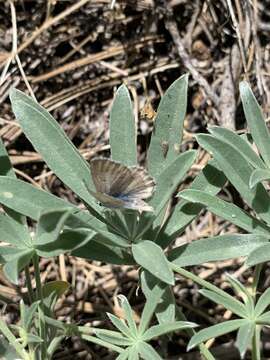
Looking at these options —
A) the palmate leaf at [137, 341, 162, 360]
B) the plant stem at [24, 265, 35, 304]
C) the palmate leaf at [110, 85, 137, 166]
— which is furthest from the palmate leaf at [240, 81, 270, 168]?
the plant stem at [24, 265, 35, 304]

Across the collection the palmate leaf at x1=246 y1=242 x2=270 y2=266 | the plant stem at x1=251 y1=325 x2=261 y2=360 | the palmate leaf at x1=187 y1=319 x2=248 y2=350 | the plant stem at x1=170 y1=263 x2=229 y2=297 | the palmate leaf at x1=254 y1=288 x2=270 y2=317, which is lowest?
the plant stem at x1=251 y1=325 x2=261 y2=360

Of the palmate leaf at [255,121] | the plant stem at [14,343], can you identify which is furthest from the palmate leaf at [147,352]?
the palmate leaf at [255,121]

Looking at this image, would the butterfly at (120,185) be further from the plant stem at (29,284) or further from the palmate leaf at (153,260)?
the plant stem at (29,284)

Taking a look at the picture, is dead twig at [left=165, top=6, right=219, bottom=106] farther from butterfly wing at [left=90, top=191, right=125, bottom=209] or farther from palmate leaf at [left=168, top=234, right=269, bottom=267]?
butterfly wing at [left=90, top=191, right=125, bottom=209]

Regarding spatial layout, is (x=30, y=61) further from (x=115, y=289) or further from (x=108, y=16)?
(x=115, y=289)

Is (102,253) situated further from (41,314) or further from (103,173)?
(103,173)

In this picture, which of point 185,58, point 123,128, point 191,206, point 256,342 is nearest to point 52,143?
point 123,128

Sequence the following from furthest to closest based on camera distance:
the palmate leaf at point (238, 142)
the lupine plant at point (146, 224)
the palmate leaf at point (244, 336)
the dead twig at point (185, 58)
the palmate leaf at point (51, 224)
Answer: the dead twig at point (185, 58)
the palmate leaf at point (238, 142)
the lupine plant at point (146, 224)
the palmate leaf at point (244, 336)
the palmate leaf at point (51, 224)
